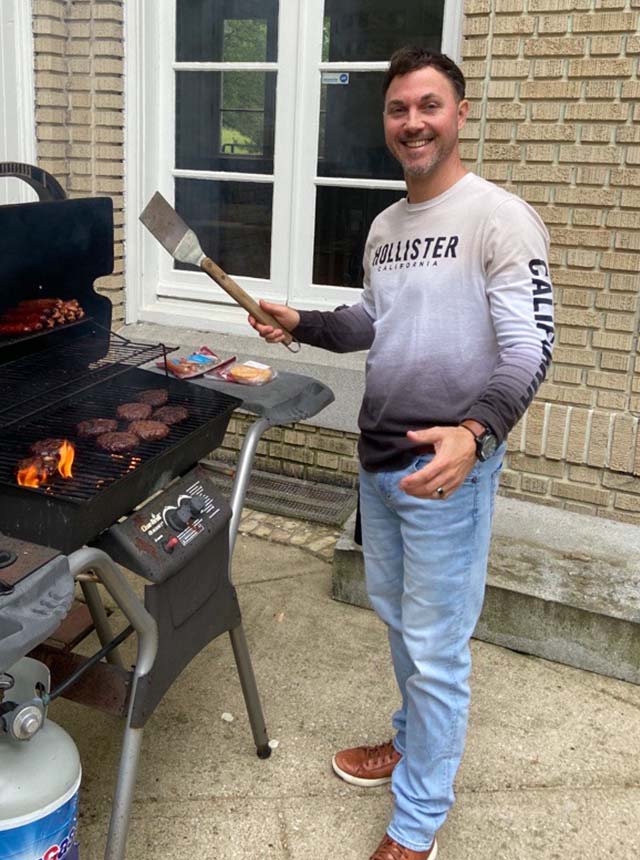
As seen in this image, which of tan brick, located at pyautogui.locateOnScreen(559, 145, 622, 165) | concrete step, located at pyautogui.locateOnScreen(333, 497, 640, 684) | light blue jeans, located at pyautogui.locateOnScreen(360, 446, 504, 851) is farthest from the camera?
tan brick, located at pyautogui.locateOnScreen(559, 145, 622, 165)

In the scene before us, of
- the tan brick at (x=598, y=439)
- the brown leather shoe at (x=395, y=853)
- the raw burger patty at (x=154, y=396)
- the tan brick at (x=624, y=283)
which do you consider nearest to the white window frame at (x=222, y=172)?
the tan brick at (x=624, y=283)

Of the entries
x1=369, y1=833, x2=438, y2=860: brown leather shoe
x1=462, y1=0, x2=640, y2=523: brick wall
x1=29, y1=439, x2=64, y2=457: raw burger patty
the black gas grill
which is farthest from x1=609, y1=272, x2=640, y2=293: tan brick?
x1=29, y1=439, x2=64, y2=457: raw burger patty

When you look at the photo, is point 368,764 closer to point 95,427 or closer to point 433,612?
point 433,612

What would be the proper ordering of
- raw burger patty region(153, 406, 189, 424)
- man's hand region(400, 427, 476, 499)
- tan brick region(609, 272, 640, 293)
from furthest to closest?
1. tan brick region(609, 272, 640, 293)
2. raw burger patty region(153, 406, 189, 424)
3. man's hand region(400, 427, 476, 499)

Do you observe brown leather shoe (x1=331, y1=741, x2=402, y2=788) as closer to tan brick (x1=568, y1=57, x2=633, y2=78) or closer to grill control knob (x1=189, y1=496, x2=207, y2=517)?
grill control knob (x1=189, y1=496, x2=207, y2=517)

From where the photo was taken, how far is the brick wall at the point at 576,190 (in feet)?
12.6

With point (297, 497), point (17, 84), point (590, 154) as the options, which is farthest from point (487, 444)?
point (17, 84)

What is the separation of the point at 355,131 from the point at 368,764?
3461 millimetres

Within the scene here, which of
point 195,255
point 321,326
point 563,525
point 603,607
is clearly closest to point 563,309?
point 563,525

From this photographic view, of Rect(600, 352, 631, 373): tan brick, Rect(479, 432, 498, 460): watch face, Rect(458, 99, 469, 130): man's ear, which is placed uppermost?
Rect(458, 99, 469, 130): man's ear

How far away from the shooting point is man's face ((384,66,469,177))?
2135mm

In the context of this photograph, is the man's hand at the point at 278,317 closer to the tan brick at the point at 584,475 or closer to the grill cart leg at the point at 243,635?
the grill cart leg at the point at 243,635

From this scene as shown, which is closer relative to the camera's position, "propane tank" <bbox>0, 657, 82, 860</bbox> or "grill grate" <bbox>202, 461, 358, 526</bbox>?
"propane tank" <bbox>0, 657, 82, 860</bbox>

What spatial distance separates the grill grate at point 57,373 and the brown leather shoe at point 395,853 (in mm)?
1558
